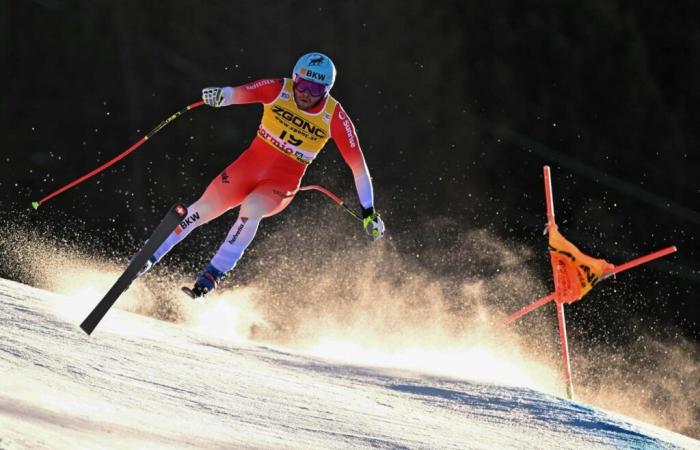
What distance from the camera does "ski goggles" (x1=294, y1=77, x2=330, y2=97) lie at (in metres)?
5.61

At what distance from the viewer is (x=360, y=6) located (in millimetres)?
10188

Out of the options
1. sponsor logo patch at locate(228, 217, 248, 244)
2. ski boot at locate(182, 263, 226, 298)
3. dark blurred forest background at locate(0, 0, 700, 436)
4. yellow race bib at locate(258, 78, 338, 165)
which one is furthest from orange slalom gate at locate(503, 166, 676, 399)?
dark blurred forest background at locate(0, 0, 700, 436)

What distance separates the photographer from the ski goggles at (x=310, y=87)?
221 inches

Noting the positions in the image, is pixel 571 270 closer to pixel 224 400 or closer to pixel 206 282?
pixel 206 282

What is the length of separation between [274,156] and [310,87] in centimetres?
48

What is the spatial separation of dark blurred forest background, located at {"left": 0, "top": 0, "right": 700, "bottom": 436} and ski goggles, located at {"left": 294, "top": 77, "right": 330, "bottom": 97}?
426 centimetres

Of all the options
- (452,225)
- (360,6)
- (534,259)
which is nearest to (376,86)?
(360,6)

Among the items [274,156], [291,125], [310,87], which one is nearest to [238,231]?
[274,156]

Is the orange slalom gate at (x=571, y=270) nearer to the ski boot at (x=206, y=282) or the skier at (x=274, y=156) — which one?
the skier at (x=274, y=156)

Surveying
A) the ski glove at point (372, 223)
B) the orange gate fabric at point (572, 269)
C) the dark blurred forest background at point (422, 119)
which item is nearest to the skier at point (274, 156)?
the ski glove at point (372, 223)

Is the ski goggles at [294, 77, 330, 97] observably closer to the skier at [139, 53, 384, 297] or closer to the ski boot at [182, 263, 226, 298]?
the skier at [139, 53, 384, 297]

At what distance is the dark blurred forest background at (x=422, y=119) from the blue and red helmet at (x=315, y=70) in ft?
14.2

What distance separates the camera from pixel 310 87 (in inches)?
221

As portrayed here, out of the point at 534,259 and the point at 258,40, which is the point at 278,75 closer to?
the point at 258,40
